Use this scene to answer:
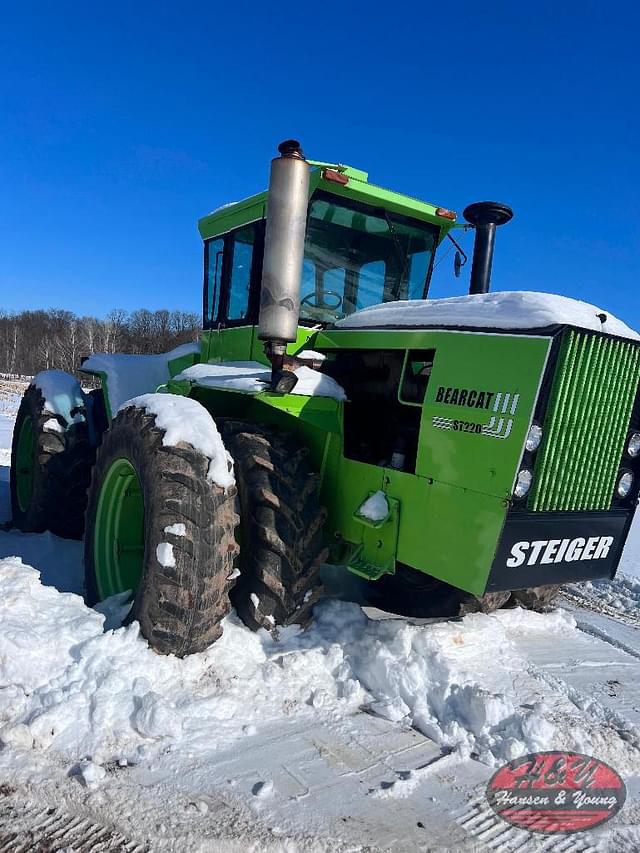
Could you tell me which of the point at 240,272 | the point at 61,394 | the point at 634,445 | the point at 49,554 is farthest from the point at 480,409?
the point at 61,394

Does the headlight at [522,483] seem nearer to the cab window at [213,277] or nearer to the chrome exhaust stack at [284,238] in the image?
the chrome exhaust stack at [284,238]

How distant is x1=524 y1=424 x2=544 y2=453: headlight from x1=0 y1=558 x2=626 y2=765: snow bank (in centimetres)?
119

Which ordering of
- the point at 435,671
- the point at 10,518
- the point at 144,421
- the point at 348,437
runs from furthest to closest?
1. the point at 10,518
2. the point at 348,437
3. the point at 144,421
4. the point at 435,671

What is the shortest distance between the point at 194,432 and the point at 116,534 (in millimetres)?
1024

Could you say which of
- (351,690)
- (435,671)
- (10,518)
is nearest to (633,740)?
(435,671)

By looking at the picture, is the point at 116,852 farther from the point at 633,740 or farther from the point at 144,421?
the point at 633,740

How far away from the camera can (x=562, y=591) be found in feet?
17.5

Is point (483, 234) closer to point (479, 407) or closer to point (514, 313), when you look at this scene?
point (514, 313)

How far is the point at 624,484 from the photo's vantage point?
325 cm

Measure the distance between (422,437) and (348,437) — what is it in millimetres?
788

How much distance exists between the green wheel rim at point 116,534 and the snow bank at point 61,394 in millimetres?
1871

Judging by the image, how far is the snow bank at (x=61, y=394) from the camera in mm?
5527

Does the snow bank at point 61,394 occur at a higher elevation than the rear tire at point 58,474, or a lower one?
higher

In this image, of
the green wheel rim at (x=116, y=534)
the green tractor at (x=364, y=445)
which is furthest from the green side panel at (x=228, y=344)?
the green wheel rim at (x=116, y=534)
